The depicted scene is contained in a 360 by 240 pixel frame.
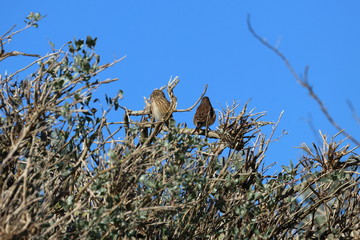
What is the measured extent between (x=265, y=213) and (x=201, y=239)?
0.63m

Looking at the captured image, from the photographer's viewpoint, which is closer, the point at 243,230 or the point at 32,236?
the point at 32,236

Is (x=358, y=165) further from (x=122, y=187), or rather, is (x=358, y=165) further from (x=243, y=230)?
(x=122, y=187)

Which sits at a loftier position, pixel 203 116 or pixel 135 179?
pixel 203 116

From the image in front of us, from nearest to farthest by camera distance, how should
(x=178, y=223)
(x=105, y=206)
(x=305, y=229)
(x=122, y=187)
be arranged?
(x=105, y=206) → (x=122, y=187) → (x=178, y=223) → (x=305, y=229)

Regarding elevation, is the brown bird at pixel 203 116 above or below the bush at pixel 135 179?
above

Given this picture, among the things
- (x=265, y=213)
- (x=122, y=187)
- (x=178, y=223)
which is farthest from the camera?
(x=265, y=213)

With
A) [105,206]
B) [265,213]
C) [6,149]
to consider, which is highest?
[265,213]

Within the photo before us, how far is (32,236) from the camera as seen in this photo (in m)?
4.52

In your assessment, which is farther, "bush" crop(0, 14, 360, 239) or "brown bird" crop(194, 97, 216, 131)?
"brown bird" crop(194, 97, 216, 131)

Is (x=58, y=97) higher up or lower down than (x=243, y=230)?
higher up

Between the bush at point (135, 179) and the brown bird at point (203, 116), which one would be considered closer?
the bush at point (135, 179)

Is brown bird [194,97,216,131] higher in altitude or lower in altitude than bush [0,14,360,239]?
higher

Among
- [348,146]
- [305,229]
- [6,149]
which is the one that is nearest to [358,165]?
[348,146]

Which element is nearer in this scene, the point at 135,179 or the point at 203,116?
the point at 135,179
